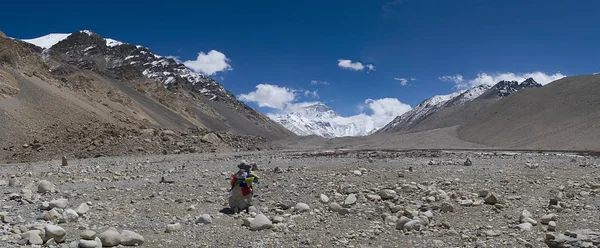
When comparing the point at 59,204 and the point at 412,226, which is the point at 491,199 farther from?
the point at 59,204

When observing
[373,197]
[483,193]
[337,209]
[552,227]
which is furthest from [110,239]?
[483,193]

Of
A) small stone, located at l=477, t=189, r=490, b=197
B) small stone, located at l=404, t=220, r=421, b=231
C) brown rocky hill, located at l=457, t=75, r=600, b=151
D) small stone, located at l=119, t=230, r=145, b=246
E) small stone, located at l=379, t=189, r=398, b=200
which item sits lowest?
small stone, located at l=119, t=230, r=145, b=246

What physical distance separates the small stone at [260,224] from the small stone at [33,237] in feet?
13.0

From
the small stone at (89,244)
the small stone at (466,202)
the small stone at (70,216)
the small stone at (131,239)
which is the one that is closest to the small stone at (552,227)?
the small stone at (466,202)

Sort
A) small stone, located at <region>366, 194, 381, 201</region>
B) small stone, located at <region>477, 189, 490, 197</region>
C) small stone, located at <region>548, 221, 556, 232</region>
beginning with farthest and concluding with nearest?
small stone, located at <region>477, 189, 490, 197</region> → small stone, located at <region>366, 194, 381, 201</region> → small stone, located at <region>548, 221, 556, 232</region>

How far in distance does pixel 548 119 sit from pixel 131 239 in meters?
83.9

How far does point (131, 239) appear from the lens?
8.25m

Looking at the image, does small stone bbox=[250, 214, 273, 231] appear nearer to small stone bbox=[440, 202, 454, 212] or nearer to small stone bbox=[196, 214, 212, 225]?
small stone bbox=[196, 214, 212, 225]

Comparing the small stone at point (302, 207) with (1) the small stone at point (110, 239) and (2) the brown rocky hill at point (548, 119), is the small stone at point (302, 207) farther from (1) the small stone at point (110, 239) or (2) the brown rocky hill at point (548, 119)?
(2) the brown rocky hill at point (548, 119)

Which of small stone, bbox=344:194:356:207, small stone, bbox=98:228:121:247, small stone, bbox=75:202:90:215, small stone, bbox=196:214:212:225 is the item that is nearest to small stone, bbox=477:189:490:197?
small stone, bbox=344:194:356:207

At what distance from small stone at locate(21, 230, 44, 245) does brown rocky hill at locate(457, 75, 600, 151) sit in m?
56.9

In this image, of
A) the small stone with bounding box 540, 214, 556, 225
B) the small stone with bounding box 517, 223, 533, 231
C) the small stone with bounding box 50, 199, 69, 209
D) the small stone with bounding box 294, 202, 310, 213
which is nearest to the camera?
the small stone with bounding box 517, 223, 533, 231

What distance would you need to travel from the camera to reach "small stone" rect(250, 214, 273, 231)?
31.7 feet

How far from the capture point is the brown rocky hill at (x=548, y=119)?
2393 inches
